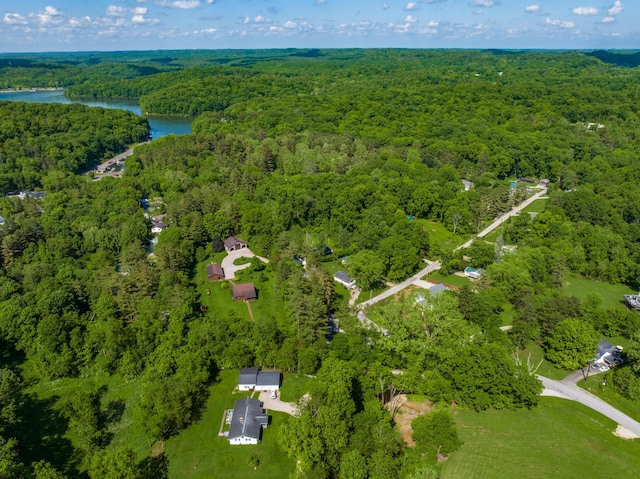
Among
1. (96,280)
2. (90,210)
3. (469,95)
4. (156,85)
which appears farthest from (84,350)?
(156,85)

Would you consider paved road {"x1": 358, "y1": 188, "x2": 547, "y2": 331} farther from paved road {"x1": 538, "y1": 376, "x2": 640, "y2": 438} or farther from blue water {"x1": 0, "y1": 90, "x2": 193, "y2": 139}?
blue water {"x1": 0, "y1": 90, "x2": 193, "y2": 139}

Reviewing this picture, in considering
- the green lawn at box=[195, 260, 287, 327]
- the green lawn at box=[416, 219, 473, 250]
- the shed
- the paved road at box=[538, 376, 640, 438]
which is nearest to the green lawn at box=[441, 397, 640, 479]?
the paved road at box=[538, 376, 640, 438]

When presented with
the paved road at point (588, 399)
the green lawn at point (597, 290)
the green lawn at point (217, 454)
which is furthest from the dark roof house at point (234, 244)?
the green lawn at point (597, 290)

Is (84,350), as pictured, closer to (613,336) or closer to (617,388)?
(617,388)

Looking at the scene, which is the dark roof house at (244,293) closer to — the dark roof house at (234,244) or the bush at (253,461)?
the dark roof house at (234,244)

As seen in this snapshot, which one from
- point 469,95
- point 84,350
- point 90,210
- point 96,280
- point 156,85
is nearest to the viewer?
point 84,350

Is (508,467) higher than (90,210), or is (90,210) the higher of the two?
(90,210)
